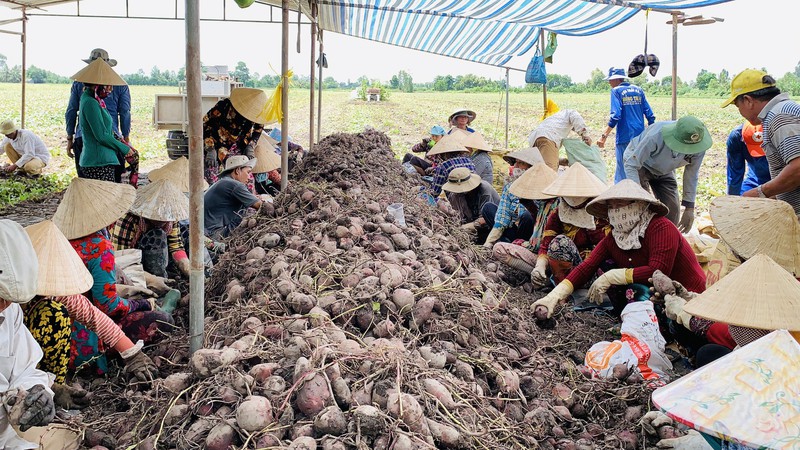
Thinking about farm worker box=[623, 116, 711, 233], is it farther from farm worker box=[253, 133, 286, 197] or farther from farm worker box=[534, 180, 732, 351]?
farm worker box=[253, 133, 286, 197]

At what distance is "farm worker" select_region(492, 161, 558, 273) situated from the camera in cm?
484

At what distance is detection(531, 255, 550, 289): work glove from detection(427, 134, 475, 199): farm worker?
1767mm

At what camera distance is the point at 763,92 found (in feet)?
12.4

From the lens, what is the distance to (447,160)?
246 inches

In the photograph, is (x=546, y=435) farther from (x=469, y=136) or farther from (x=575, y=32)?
(x=575, y=32)

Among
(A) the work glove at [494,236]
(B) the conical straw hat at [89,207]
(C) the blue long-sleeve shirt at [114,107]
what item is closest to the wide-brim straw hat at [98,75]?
(C) the blue long-sleeve shirt at [114,107]

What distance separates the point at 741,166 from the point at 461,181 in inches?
91.2

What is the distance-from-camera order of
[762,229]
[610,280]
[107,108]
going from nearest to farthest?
1. [762,229]
2. [610,280]
3. [107,108]

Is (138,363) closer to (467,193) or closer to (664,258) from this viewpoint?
(664,258)

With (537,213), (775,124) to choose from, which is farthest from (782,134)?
(537,213)

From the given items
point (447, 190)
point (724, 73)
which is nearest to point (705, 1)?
point (447, 190)

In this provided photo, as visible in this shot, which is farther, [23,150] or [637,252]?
[23,150]

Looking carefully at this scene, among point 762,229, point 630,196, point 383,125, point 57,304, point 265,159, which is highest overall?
point 383,125

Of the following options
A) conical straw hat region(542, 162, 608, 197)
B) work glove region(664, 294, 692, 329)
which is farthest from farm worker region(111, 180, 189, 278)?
work glove region(664, 294, 692, 329)
